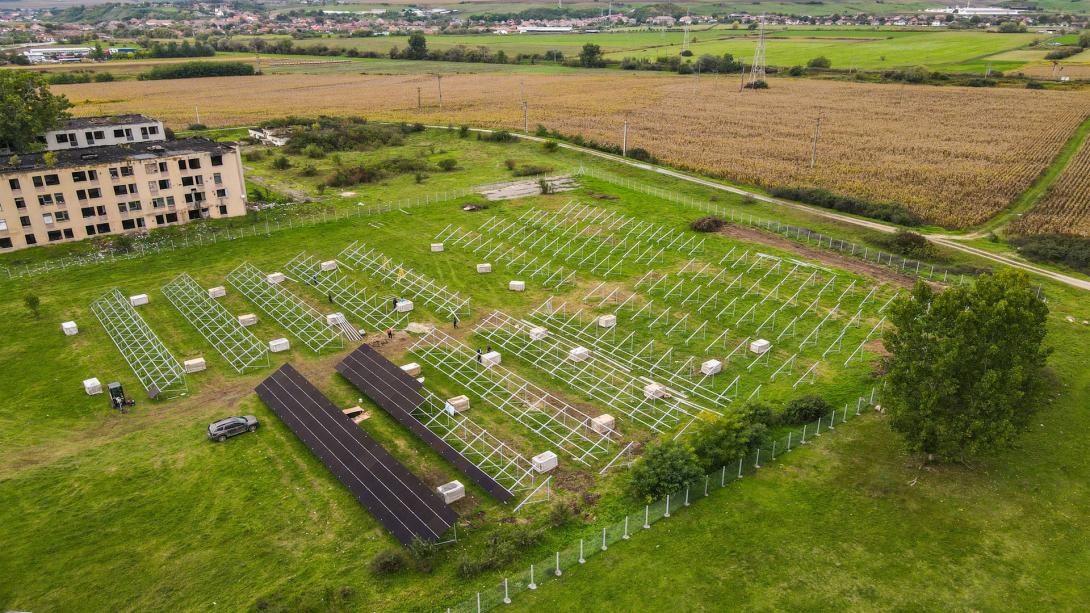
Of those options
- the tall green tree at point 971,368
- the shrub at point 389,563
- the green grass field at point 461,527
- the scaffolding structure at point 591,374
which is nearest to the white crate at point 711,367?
the scaffolding structure at point 591,374

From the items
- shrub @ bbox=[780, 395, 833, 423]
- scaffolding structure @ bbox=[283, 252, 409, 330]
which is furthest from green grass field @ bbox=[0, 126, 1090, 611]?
scaffolding structure @ bbox=[283, 252, 409, 330]

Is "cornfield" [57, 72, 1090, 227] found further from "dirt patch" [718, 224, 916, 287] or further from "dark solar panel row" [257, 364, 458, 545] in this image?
"dark solar panel row" [257, 364, 458, 545]

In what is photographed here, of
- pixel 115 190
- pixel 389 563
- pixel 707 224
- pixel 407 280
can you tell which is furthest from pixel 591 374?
pixel 115 190

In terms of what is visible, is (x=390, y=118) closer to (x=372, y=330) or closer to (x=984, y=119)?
(x=372, y=330)

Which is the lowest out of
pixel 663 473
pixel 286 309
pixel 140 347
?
pixel 140 347

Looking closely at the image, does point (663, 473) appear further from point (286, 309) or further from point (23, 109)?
point (23, 109)

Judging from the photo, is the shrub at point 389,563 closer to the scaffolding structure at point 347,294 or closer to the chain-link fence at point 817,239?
the scaffolding structure at point 347,294
